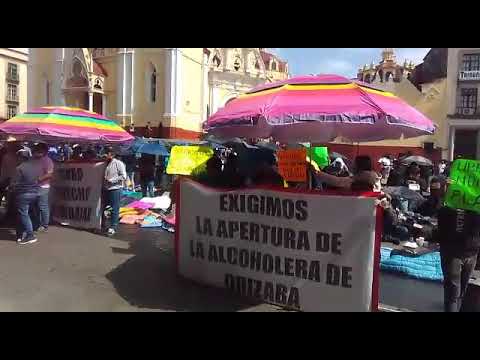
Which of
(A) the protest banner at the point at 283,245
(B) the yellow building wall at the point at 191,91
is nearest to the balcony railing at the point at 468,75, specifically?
(B) the yellow building wall at the point at 191,91

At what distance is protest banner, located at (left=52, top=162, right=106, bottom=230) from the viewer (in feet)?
31.1

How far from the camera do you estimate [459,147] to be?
120 ft

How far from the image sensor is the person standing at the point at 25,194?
8.04 meters

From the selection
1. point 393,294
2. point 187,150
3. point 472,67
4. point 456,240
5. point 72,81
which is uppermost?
point 472,67

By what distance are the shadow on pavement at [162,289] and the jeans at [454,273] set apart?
2156 mm

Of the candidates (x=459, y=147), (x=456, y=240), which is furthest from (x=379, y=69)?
(x=456, y=240)

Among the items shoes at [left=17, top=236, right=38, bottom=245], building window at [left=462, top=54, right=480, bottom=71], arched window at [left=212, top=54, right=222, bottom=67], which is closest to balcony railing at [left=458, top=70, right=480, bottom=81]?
building window at [left=462, top=54, right=480, bottom=71]

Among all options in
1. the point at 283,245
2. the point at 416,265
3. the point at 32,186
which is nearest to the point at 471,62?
the point at 416,265

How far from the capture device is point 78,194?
9.73 m

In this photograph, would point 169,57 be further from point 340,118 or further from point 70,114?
point 340,118

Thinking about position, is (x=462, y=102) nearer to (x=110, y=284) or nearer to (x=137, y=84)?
(x=137, y=84)

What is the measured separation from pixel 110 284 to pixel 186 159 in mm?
3938

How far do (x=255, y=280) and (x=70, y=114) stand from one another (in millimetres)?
6030

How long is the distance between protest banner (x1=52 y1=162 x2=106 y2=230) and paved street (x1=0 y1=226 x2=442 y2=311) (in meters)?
1.16
